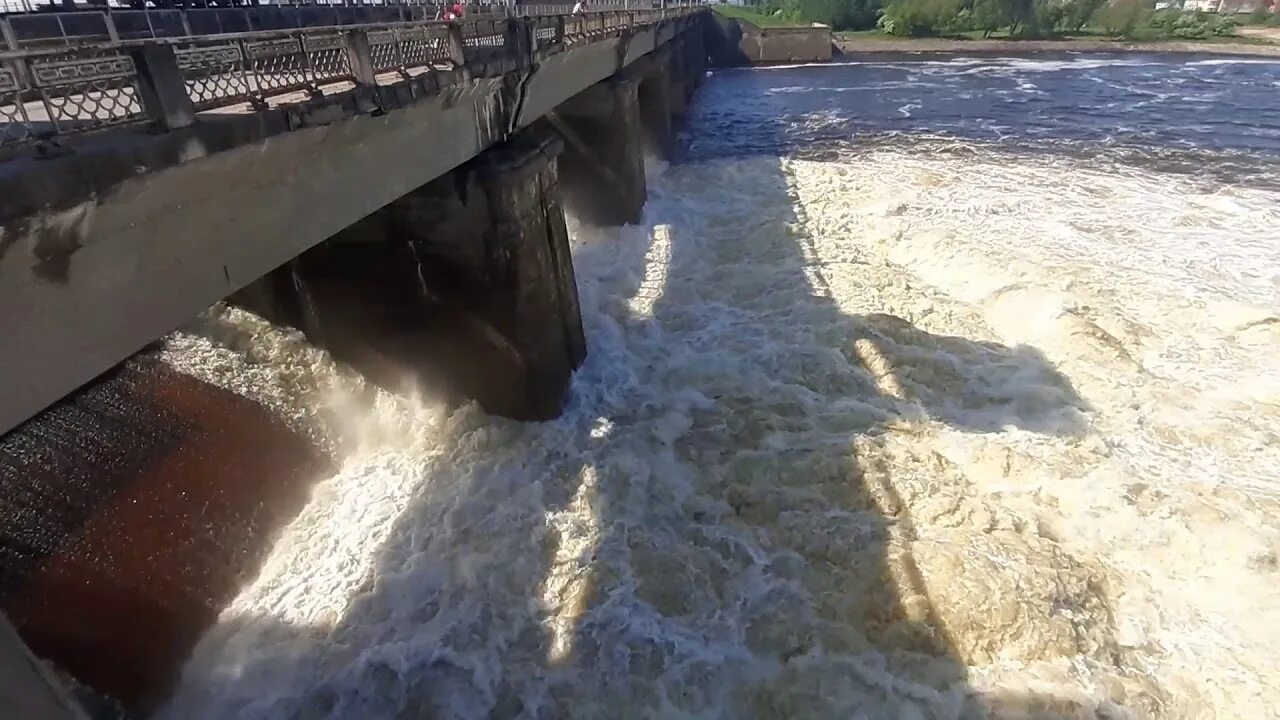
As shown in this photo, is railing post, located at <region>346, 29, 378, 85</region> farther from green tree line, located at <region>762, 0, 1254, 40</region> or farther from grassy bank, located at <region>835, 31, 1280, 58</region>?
green tree line, located at <region>762, 0, 1254, 40</region>

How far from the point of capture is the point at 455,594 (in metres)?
8.50

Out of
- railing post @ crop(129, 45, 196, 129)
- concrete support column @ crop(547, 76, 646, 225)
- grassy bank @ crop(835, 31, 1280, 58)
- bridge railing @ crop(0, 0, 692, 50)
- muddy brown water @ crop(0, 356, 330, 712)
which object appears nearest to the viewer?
railing post @ crop(129, 45, 196, 129)

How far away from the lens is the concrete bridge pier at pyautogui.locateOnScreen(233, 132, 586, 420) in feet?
35.5

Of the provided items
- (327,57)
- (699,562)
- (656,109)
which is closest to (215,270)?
(327,57)

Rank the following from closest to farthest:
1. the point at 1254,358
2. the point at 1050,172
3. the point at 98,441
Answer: the point at 98,441
the point at 1254,358
the point at 1050,172

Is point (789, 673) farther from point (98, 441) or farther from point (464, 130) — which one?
point (98, 441)

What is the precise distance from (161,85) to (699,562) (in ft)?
23.2

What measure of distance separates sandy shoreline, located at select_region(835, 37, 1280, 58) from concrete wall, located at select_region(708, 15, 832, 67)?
3.29 meters

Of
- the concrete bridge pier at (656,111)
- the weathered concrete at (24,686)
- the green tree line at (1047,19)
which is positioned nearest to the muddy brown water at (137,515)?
the weathered concrete at (24,686)

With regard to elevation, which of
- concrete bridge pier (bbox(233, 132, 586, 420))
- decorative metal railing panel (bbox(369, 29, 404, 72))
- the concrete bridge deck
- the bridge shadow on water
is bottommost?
the bridge shadow on water

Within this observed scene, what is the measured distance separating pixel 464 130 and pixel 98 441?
6.48 m

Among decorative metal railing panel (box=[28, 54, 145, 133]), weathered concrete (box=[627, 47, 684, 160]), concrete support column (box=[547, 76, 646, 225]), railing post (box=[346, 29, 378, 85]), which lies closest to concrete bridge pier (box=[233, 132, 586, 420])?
railing post (box=[346, 29, 378, 85])

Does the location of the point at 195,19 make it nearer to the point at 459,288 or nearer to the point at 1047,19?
the point at 459,288

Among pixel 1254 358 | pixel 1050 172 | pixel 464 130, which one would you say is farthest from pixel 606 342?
pixel 1050 172
